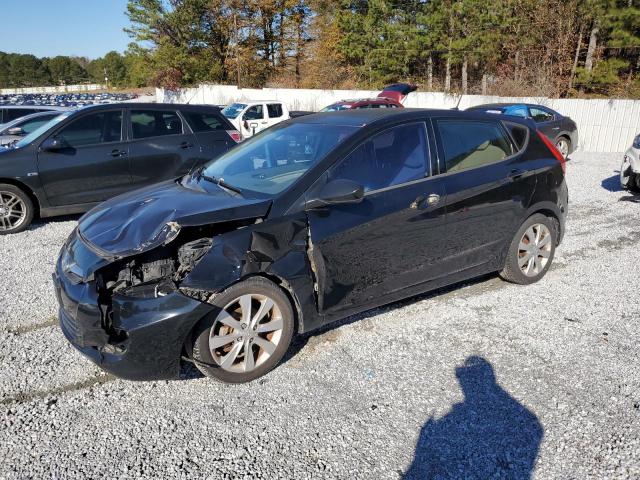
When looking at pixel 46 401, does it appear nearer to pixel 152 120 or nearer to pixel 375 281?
pixel 375 281

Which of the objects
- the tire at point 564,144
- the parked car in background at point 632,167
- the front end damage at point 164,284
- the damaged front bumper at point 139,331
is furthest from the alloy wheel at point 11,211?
the tire at point 564,144

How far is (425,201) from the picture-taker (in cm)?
380

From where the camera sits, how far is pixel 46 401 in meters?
3.08

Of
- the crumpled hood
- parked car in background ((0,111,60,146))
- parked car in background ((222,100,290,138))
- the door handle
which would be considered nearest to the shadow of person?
the door handle

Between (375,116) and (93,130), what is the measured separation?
4.90 m

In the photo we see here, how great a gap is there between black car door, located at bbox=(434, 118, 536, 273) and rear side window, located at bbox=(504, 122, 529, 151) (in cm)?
1

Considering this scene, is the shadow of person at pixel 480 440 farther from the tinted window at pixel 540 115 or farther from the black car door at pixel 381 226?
the tinted window at pixel 540 115

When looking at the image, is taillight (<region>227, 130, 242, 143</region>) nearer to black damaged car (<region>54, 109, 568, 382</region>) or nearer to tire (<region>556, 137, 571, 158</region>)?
black damaged car (<region>54, 109, 568, 382</region>)

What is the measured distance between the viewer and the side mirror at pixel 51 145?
6.76 m

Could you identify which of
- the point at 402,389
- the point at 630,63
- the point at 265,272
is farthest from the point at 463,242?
the point at 630,63

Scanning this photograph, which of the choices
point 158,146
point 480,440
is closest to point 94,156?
point 158,146

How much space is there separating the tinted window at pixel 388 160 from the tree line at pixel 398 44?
2291 centimetres

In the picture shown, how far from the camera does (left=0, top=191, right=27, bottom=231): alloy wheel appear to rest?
22.0 feet

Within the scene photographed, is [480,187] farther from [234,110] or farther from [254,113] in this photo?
[234,110]
